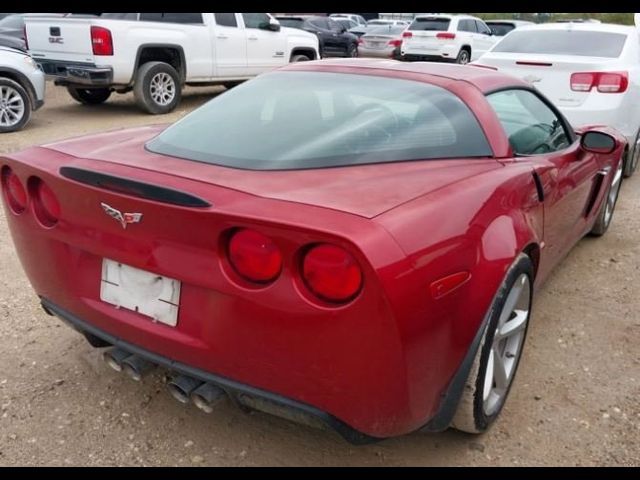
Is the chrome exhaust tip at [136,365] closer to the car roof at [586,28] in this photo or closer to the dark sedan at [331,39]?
the car roof at [586,28]

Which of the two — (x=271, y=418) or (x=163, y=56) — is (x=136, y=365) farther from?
(x=163, y=56)

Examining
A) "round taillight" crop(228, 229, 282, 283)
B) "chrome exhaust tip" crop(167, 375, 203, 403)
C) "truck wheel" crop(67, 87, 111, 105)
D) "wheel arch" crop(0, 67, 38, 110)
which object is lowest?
"truck wheel" crop(67, 87, 111, 105)

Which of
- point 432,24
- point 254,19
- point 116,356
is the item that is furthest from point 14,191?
point 432,24

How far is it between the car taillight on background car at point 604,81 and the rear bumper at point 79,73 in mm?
6572

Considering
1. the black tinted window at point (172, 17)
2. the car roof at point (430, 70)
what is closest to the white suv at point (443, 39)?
the black tinted window at point (172, 17)

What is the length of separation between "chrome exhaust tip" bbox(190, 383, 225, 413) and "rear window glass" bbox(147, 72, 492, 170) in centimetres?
79

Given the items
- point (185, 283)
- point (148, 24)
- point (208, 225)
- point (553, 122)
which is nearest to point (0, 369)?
point (185, 283)

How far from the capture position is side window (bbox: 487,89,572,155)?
2891mm

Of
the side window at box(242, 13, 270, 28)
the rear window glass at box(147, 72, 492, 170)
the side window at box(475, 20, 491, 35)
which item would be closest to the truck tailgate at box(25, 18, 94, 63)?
the side window at box(242, 13, 270, 28)

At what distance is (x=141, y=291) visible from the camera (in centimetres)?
204

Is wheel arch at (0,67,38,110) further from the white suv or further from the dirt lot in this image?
the white suv

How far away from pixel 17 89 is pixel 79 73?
99 centimetres

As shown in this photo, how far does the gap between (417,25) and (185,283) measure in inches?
675

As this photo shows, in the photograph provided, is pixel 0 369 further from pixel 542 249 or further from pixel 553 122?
pixel 553 122
